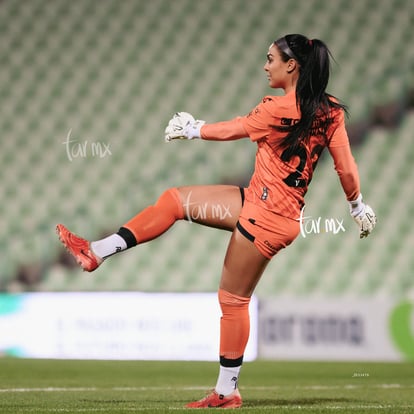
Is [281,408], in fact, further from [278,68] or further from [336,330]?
[336,330]

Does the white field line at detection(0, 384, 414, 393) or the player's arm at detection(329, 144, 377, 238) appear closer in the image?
the player's arm at detection(329, 144, 377, 238)

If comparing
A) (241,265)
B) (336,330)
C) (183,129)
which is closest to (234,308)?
(241,265)

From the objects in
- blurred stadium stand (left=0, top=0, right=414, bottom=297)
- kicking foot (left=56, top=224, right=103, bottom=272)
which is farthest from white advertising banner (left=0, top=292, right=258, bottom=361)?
kicking foot (left=56, top=224, right=103, bottom=272)

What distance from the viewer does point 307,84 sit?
157 inches

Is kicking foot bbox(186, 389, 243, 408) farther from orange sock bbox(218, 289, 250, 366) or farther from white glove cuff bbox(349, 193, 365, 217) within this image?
white glove cuff bbox(349, 193, 365, 217)

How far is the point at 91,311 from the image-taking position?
26.7 feet

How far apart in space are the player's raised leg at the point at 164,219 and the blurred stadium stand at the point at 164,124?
514 centimetres

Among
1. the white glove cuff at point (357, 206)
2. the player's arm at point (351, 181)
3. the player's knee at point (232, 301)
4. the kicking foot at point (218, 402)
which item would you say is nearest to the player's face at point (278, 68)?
the player's arm at point (351, 181)

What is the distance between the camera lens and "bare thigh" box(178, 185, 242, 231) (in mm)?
4098

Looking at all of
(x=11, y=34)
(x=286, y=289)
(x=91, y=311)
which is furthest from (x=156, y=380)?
(x=11, y=34)

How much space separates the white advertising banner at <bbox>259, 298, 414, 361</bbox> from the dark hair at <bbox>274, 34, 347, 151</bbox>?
4.22 metres

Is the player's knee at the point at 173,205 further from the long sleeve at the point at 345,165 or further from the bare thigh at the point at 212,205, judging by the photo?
the long sleeve at the point at 345,165

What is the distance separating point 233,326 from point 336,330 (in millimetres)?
4068

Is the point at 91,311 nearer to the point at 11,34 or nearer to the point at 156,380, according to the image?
the point at 156,380
